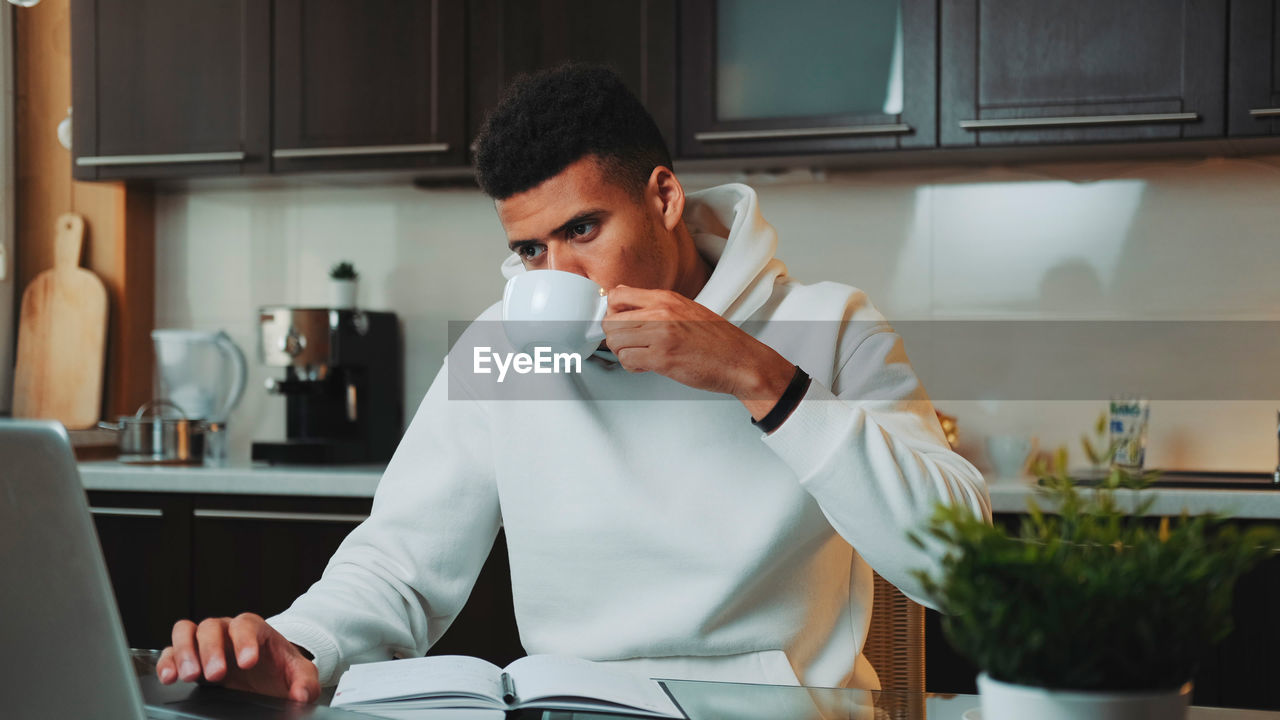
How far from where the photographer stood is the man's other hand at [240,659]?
0.92 m

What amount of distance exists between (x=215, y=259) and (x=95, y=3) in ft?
2.45

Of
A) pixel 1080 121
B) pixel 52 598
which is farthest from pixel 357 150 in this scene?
pixel 52 598

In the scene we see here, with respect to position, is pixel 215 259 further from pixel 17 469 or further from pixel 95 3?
pixel 17 469

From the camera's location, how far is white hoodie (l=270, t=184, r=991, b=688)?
127cm

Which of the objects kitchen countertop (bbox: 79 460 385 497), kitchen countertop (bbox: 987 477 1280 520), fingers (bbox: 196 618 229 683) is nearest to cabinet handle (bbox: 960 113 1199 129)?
kitchen countertop (bbox: 987 477 1280 520)

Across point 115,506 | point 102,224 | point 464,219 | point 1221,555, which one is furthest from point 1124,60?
point 102,224

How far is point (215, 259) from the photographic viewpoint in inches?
130

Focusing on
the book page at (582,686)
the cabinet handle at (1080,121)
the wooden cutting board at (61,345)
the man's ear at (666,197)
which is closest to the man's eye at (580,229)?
the man's ear at (666,197)

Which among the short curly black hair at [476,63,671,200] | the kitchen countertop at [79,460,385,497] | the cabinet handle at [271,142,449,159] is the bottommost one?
the kitchen countertop at [79,460,385,497]

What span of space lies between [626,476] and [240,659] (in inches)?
20.7

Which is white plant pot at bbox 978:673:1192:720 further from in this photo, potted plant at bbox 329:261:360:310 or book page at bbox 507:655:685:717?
potted plant at bbox 329:261:360:310

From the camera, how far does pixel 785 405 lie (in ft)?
3.49

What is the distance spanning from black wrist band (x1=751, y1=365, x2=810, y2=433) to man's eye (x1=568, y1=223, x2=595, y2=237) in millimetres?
377

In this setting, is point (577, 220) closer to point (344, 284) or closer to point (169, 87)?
point (344, 284)
